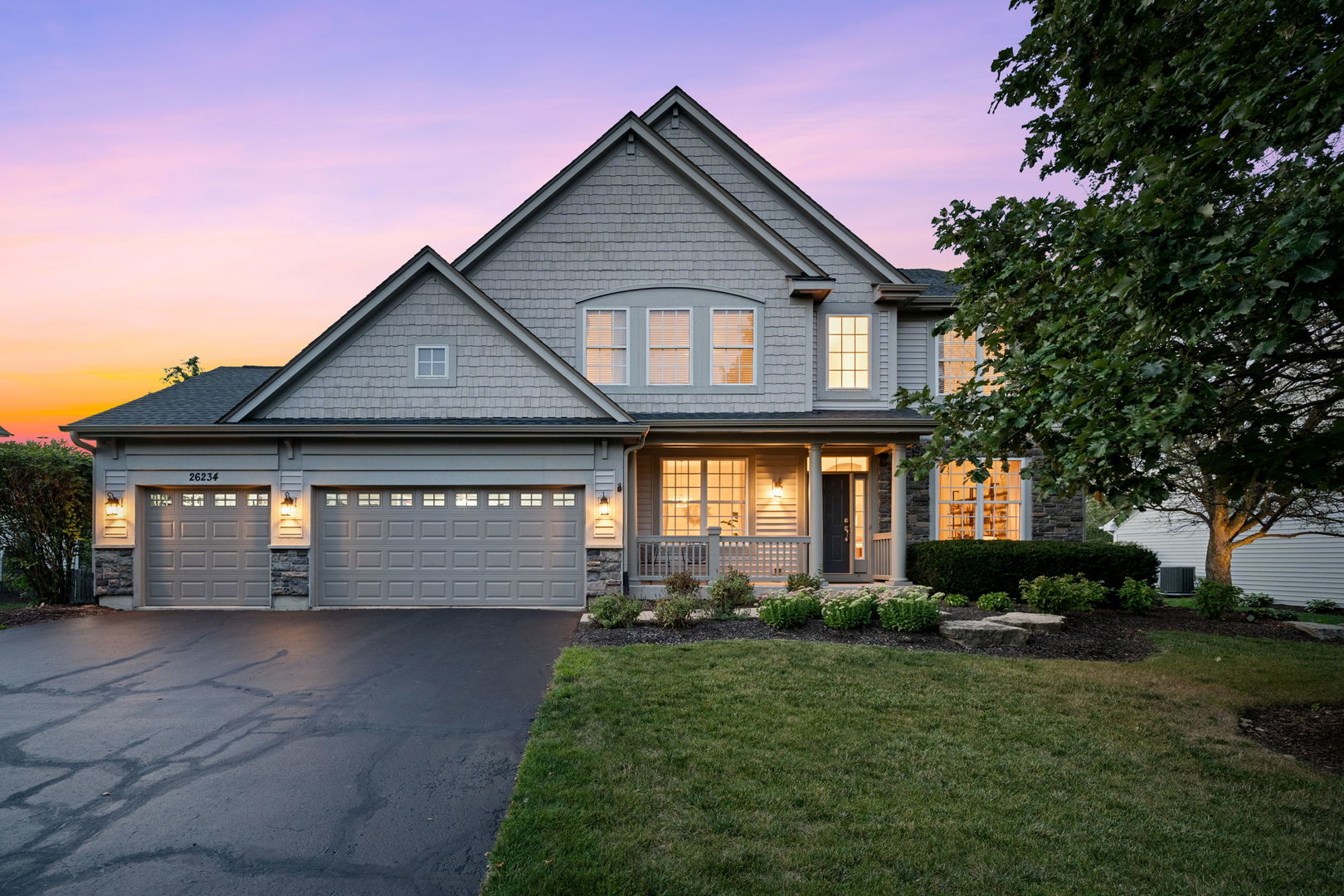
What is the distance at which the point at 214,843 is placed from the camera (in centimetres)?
370

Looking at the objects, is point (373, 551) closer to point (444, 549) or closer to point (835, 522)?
point (444, 549)

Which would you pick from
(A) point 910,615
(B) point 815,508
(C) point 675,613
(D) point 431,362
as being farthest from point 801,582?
(D) point 431,362

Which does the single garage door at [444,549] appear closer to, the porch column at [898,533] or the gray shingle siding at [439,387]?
the gray shingle siding at [439,387]

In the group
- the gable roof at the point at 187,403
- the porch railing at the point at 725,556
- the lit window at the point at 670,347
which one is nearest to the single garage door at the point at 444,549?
the porch railing at the point at 725,556

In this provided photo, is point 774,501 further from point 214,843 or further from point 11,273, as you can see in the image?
point 11,273

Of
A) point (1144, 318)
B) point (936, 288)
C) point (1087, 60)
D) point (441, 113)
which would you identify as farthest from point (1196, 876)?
point (441, 113)

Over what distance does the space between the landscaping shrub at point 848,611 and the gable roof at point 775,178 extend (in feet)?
24.5

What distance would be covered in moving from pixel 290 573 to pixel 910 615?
10.3m

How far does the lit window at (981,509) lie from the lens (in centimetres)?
1439

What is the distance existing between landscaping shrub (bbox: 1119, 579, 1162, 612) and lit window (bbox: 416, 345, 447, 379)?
1259 cm

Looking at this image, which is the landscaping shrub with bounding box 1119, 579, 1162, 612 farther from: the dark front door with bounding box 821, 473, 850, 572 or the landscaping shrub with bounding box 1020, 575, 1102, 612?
the dark front door with bounding box 821, 473, 850, 572

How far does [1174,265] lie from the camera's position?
13.0ft

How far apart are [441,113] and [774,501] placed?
15.3m

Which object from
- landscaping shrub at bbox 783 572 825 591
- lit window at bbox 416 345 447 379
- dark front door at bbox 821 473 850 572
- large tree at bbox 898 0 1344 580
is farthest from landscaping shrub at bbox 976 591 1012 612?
lit window at bbox 416 345 447 379
